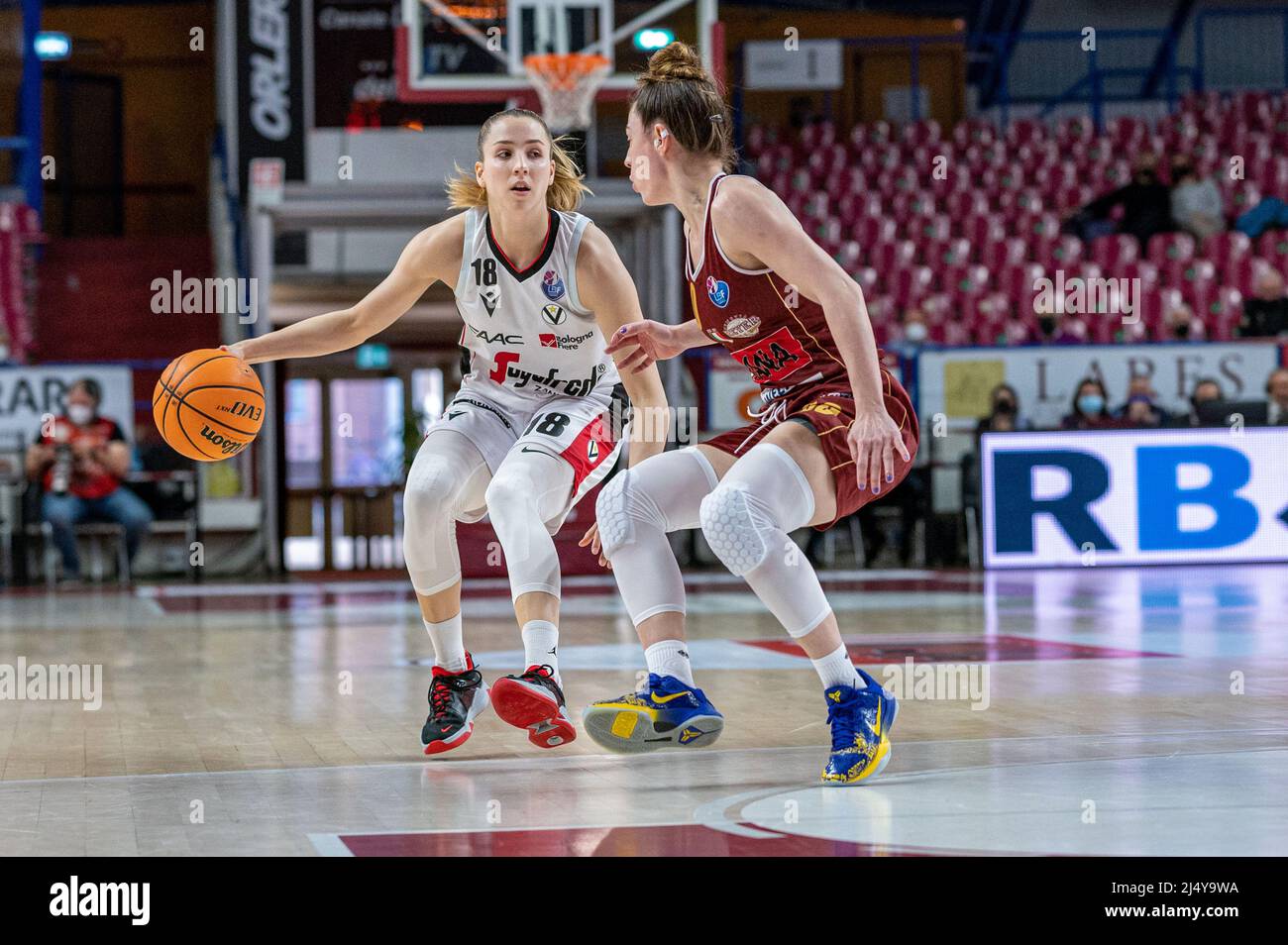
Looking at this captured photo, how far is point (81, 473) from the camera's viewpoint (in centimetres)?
1243

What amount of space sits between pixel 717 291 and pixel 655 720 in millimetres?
1030

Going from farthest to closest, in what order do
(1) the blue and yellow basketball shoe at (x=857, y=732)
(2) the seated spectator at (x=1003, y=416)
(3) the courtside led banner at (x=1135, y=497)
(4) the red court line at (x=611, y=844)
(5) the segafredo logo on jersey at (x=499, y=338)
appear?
(2) the seated spectator at (x=1003, y=416)
(3) the courtside led banner at (x=1135, y=497)
(5) the segafredo logo on jersey at (x=499, y=338)
(1) the blue and yellow basketball shoe at (x=857, y=732)
(4) the red court line at (x=611, y=844)

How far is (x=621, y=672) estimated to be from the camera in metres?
6.04

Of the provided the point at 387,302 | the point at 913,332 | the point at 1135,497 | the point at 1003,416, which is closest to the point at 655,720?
the point at 387,302

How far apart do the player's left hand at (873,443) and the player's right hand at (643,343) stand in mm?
724

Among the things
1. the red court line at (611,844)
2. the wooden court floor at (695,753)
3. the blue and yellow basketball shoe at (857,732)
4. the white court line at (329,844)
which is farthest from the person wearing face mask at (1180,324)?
the white court line at (329,844)

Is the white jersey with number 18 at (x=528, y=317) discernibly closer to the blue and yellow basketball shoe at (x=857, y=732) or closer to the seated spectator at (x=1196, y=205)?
the blue and yellow basketball shoe at (x=857, y=732)

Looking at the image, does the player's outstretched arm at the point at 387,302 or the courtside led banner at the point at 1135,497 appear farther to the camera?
the courtside led banner at the point at 1135,497

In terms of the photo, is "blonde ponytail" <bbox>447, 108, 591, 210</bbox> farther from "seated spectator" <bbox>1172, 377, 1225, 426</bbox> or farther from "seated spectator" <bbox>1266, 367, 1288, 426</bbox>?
"seated spectator" <bbox>1266, 367, 1288, 426</bbox>

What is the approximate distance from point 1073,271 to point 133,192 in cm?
1223

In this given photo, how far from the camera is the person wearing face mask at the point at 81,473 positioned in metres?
12.4

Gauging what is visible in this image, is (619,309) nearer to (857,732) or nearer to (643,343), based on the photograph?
(643,343)
